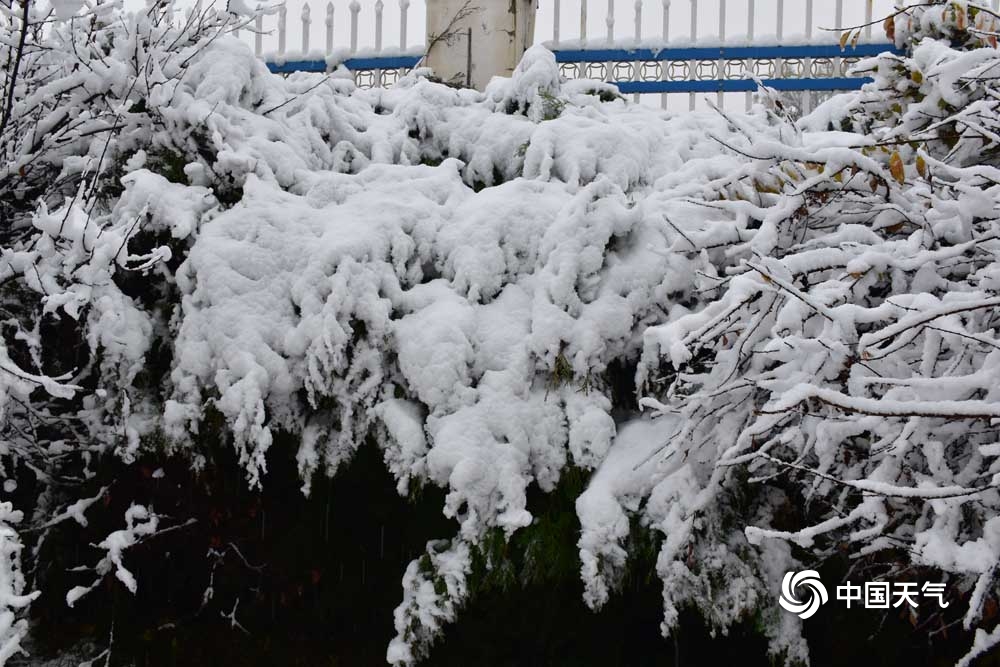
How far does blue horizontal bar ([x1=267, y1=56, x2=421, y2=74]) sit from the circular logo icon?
17.6ft

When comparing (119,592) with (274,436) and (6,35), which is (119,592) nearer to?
(274,436)

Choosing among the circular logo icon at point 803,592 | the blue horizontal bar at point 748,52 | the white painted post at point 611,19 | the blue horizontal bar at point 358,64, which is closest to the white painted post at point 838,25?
the blue horizontal bar at point 748,52

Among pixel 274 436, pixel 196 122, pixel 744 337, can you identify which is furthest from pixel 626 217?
pixel 196 122

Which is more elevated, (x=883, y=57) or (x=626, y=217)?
(x=883, y=57)

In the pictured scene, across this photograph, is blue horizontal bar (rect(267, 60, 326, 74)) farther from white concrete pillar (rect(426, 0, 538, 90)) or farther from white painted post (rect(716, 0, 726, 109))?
white painted post (rect(716, 0, 726, 109))

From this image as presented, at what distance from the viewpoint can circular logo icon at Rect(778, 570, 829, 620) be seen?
2.53m

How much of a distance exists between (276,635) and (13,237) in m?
1.78

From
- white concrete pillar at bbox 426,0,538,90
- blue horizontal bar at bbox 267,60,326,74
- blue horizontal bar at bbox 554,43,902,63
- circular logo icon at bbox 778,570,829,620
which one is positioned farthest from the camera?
blue horizontal bar at bbox 267,60,326,74

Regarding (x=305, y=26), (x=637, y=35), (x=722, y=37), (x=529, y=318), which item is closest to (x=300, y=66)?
(x=305, y=26)

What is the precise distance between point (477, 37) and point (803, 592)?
16.3 feet

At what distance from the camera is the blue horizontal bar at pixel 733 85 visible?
6.51 metres

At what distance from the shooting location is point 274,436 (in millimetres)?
2926

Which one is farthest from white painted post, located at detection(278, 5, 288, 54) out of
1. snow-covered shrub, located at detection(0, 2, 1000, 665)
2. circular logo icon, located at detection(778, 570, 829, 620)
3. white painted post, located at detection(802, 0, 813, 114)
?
circular logo icon, located at detection(778, 570, 829, 620)

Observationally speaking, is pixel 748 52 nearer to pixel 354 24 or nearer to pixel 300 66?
pixel 354 24
